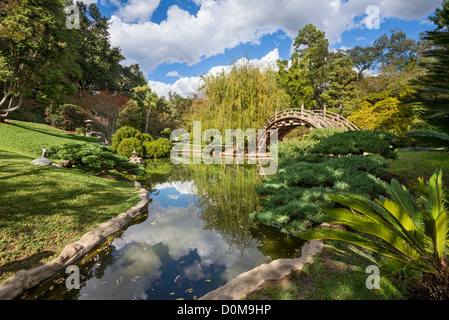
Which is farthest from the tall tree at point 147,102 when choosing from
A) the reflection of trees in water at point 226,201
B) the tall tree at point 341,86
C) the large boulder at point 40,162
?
the tall tree at point 341,86

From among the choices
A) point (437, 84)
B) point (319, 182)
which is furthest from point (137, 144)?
point (437, 84)

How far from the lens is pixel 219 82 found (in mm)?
17078

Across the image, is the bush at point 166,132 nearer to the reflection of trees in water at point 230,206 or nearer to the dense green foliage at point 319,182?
the reflection of trees in water at point 230,206

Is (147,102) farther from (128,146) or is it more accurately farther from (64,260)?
(64,260)

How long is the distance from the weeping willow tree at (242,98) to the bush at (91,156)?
10.0 meters

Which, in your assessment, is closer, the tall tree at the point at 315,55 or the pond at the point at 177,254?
the pond at the point at 177,254

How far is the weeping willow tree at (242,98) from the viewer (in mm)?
16641

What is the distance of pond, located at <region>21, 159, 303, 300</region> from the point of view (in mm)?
2795

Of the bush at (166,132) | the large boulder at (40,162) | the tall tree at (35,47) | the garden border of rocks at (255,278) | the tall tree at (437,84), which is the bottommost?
the garden border of rocks at (255,278)

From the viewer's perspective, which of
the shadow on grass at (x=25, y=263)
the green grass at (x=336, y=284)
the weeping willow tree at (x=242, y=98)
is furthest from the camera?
the weeping willow tree at (x=242, y=98)

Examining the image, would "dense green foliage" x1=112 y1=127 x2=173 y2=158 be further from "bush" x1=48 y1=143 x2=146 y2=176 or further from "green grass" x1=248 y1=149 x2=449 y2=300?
"green grass" x1=248 y1=149 x2=449 y2=300

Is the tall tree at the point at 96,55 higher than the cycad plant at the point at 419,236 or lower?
higher

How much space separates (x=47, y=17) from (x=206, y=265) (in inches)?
568

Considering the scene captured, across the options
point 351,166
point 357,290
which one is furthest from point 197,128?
point 357,290
